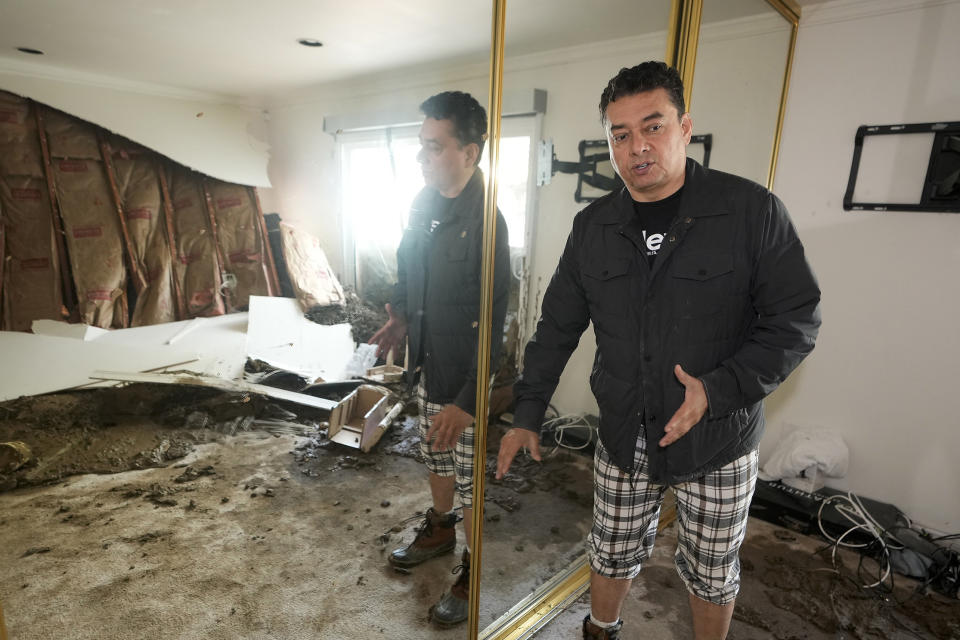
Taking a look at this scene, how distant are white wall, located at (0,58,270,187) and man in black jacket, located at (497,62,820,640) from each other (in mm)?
856

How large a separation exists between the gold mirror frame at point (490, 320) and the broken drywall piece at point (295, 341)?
396 mm

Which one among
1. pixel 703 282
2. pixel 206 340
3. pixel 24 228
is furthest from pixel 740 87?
pixel 24 228

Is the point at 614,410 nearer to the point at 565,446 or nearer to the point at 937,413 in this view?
the point at 565,446

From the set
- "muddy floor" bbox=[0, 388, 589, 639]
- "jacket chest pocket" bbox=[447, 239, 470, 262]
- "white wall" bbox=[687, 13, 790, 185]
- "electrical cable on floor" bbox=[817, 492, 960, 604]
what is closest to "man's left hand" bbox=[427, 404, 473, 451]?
"muddy floor" bbox=[0, 388, 589, 639]

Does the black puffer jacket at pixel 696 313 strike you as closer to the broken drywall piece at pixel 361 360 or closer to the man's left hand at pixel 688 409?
the man's left hand at pixel 688 409

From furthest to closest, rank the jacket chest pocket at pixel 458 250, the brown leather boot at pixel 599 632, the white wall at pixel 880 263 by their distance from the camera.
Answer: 1. the white wall at pixel 880 263
2. the brown leather boot at pixel 599 632
3. the jacket chest pocket at pixel 458 250

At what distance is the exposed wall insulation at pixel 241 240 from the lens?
1121 mm

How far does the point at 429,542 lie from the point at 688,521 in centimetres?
82

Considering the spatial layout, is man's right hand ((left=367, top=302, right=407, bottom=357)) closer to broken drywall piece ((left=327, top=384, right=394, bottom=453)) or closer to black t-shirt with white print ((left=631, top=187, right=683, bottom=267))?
broken drywall piece ((left=327, top=384, right=394, bottom=453))

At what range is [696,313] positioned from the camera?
4.06 ft

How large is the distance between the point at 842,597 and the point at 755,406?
137 centimetres

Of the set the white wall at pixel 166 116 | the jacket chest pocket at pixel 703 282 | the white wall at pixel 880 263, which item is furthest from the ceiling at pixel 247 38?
the white wall at pixel 880 263

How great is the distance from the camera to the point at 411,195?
1.24m

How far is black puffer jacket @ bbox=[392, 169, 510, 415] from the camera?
1301 millimetres
